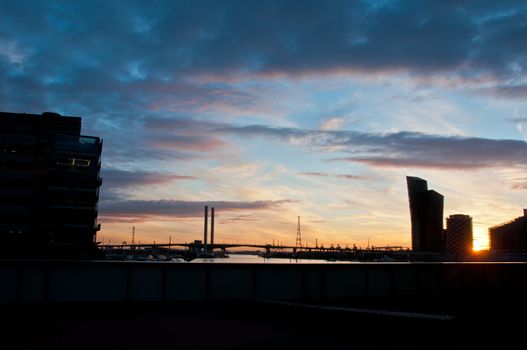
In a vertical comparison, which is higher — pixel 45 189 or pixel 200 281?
pixel 45 189

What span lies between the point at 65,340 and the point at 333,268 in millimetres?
15049

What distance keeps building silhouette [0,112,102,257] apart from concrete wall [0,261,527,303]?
98.3 metres

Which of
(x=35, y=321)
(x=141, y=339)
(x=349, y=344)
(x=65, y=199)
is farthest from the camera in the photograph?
(x=65, y=199)

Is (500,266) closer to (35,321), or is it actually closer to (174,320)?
(174,320)

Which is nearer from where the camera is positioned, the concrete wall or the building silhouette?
the concrete wall

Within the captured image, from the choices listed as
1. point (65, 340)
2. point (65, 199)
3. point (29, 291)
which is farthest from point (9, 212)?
point (65, 340)

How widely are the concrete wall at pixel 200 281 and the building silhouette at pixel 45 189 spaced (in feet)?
323

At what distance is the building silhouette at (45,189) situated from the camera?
118 meters

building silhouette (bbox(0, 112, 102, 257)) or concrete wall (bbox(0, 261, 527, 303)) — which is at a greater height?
building silhouette (bbox(0, 112, 102, 257))

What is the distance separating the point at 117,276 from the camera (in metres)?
23.4

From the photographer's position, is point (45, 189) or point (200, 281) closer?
point (200, 281)

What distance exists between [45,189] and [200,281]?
385 ft

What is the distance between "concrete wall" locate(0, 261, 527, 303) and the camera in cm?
2247

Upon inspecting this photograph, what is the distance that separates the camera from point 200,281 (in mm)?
23938
